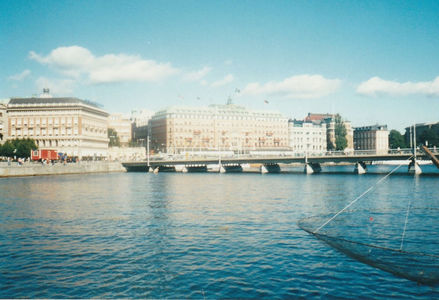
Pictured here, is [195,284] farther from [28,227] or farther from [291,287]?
[28,227]

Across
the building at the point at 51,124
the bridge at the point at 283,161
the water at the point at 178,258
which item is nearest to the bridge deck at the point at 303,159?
the bridge at the point at 283,161

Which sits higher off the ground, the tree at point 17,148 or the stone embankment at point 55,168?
the tree at point 17,148

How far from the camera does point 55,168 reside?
122875mm

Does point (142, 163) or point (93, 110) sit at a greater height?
point (93, 110)

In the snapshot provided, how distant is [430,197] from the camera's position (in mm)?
54219

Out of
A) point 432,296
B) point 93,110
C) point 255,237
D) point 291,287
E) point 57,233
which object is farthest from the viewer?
point 93,110

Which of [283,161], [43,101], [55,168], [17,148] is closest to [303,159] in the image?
[283,161]

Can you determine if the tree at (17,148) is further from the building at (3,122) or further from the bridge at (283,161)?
the building at (3,122)

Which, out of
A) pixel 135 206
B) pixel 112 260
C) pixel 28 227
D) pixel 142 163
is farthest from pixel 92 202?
pixel 142 163

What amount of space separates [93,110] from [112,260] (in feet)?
555

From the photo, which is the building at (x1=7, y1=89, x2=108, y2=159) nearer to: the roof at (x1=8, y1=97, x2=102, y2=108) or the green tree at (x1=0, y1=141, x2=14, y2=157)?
the roof at (x1=8, y1=97, x2=102, y2=108)

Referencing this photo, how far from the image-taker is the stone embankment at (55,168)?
10781 centimetres

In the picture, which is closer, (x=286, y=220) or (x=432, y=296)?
(x=432, y=296)

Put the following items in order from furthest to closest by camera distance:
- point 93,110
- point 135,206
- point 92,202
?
point 93,110 → point 92,202 → point 135,206
